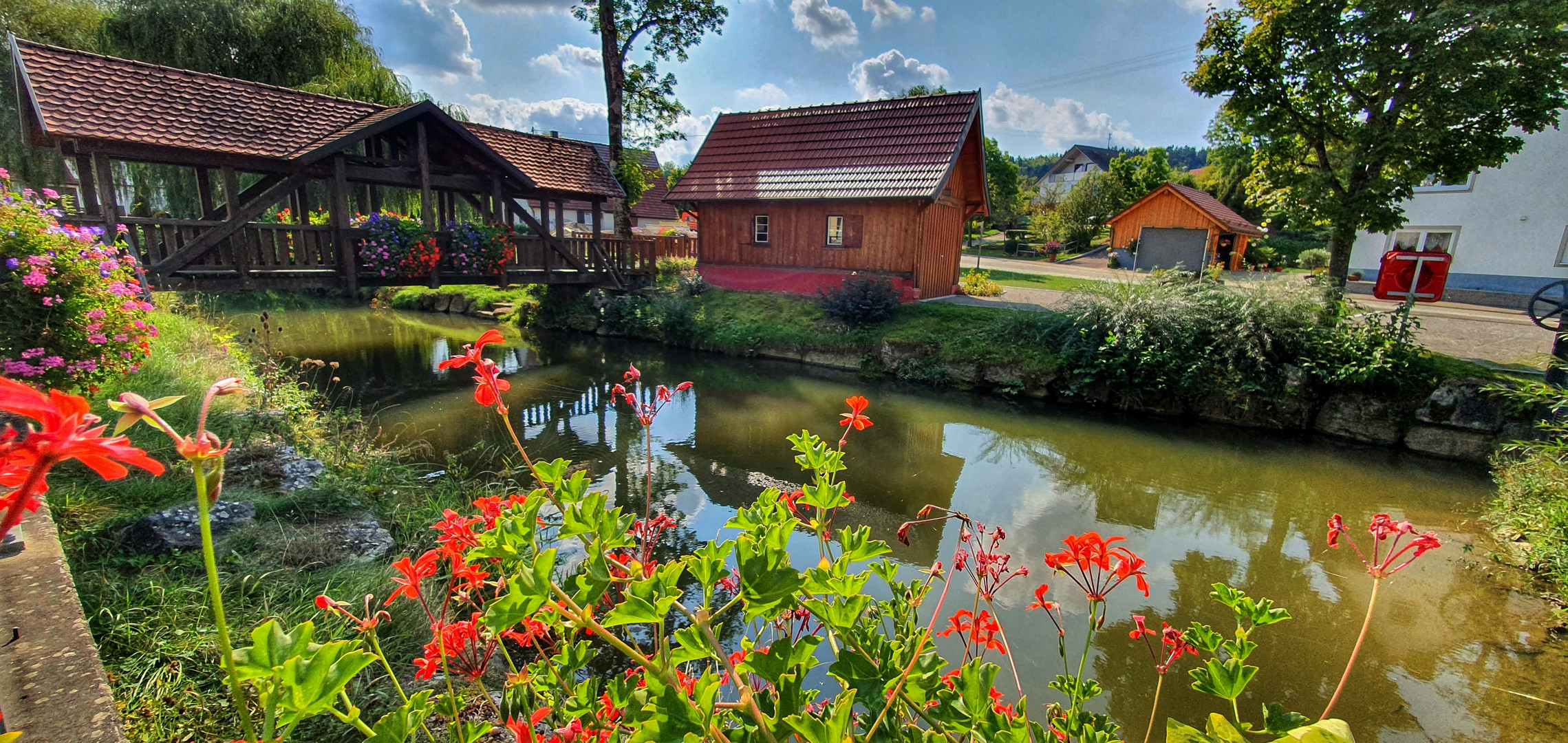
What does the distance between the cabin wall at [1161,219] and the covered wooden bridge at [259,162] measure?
940 inches

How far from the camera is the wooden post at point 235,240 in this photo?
9602 millimetres

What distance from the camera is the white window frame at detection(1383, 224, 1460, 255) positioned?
18016 mm

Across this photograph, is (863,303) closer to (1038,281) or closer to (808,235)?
(808,235)

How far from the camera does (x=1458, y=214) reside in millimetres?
17984

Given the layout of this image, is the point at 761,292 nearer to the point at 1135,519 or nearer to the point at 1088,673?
the point at 1135,519

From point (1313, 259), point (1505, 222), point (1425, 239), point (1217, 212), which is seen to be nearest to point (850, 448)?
point (1505, 222)

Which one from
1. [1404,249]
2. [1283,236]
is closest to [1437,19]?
[1404,249]

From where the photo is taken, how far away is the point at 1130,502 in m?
7.06

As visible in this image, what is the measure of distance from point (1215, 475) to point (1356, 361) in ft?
10.7

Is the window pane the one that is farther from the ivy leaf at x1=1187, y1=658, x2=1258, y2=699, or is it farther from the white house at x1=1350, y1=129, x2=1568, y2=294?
the ivy leaf at x1=1187, y1=658, x2=1258, y2=699

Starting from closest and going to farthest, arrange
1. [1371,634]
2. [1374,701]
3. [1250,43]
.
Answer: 1. [1374,701]
2. [1371,634]
3. [1250,43]

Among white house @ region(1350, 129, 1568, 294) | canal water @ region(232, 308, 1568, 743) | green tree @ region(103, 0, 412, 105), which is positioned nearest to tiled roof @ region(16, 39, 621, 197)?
canal water @ region(232, 308, 1568, 743)

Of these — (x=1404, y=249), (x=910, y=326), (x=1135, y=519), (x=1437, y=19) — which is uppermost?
(x=1437, y=19)

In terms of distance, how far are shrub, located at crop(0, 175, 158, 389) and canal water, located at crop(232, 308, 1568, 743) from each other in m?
2.97
